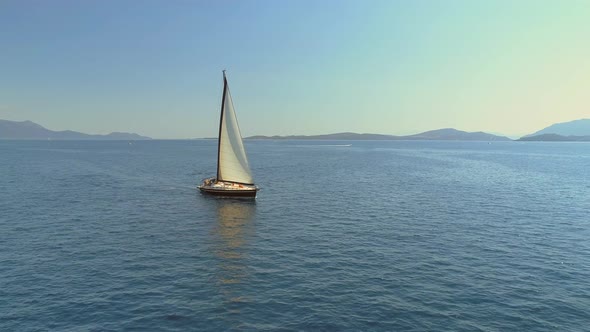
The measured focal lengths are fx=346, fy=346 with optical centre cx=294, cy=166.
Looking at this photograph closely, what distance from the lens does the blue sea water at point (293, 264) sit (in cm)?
2747

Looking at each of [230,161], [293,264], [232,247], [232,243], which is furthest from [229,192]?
[293,264]

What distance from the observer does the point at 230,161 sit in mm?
74812

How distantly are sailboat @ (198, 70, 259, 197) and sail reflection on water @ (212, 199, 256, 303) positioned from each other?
2.64 metres

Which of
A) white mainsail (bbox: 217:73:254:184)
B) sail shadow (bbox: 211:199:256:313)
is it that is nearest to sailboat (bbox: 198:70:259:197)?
white mainsail (bbox: 217:73:254:184)

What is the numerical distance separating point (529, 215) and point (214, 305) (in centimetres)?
5821

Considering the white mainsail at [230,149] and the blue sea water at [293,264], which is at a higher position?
the white mainsail at [230,149]

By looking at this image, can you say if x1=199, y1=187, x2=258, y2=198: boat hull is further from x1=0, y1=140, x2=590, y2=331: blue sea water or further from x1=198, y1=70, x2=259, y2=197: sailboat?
x1=0, y1=140, x2=590, y2=331: blue sea water

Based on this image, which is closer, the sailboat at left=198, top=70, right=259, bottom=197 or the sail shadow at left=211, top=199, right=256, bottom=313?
the sail shadow at left=211, top=199, right=256, bottom=313

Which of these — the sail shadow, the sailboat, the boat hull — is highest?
the sailboat

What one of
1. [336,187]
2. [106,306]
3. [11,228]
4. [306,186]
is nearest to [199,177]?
[306,186]

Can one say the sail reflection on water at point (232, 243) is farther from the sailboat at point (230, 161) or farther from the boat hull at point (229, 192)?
the sailboat at point (230, 161)

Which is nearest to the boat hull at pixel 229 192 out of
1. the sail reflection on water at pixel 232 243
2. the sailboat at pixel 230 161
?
the sailboat at pixel 230 161

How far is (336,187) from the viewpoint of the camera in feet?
310

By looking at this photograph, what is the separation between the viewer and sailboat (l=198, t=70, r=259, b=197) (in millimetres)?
71688
